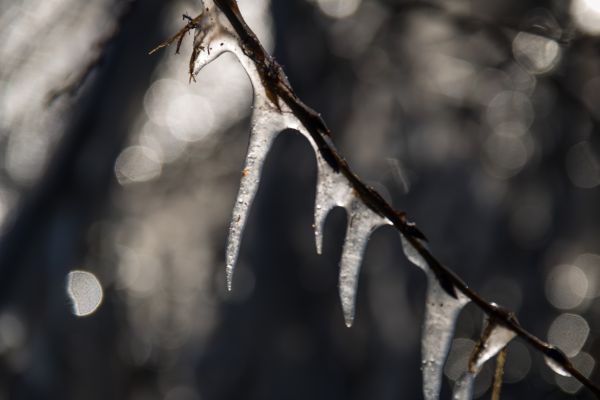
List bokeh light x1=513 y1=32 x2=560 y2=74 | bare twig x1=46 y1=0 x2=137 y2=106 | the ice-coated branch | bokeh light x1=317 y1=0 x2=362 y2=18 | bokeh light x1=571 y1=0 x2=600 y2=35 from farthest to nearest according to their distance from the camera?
bokeh light x1=317 y1=0 x2=362 y2=18
bokeh light x1=513 y1=32 x2=560 y2=74
bokeh light x1=571 y1=0 x2=600 y2=35
bare twig x1=46 y1=0 x2=137 y2=106
the ice-coated branch

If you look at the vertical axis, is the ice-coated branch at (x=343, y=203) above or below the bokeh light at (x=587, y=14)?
above

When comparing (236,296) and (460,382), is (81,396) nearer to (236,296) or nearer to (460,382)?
(236,296)

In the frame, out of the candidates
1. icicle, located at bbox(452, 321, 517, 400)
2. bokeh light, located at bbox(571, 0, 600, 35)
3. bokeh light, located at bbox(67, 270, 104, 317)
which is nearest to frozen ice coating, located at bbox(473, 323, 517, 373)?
icicle, located at bbox(452, 321, 517, 400)

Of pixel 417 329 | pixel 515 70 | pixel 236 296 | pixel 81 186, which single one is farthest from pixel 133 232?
pixel 515 70

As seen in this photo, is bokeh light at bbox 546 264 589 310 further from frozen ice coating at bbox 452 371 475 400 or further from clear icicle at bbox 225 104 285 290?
clear icicle at bbox 225 104 285 290

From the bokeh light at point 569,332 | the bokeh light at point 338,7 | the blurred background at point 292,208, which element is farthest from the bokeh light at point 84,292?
the bokeh light at point 569,332

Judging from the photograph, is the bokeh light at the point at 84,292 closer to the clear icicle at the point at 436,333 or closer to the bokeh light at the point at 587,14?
the bokeh light at the point at 587,14
